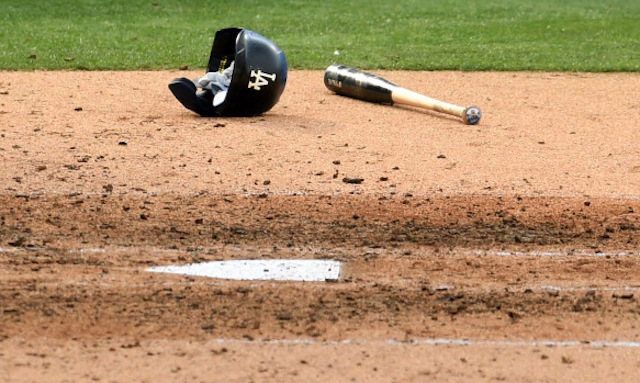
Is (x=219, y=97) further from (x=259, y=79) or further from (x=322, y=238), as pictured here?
(x=322, y=238)

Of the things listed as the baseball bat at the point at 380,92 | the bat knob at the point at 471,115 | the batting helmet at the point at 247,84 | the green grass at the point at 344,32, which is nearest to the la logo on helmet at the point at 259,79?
the batting helmet at the point at 247,84

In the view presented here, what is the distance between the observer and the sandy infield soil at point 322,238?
4484 millimetres

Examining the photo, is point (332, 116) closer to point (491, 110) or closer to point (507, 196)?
point (491, 110)

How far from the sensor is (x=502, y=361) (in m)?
4.44

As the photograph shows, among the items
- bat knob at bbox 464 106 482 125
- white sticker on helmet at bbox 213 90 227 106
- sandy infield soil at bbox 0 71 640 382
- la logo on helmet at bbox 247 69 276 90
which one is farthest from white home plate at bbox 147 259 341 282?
bat knob at bbox 464 106 482 125

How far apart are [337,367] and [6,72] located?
7.86 m

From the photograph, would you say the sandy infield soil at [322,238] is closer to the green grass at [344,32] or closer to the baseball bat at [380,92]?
the baseball bat at [380,92]

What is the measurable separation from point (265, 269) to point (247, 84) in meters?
3.43

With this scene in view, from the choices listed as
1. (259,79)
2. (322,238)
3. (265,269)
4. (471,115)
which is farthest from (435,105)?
(265,269)

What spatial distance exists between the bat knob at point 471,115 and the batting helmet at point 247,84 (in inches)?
64.5

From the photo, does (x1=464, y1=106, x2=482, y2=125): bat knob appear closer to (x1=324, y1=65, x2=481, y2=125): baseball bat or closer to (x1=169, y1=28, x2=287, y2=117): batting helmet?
(x1=324, y1=65, x2=481, y2=125): baseball bat

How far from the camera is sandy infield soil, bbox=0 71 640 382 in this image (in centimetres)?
448

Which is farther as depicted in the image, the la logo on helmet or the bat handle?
the bat handle

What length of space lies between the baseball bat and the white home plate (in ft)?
12.2
